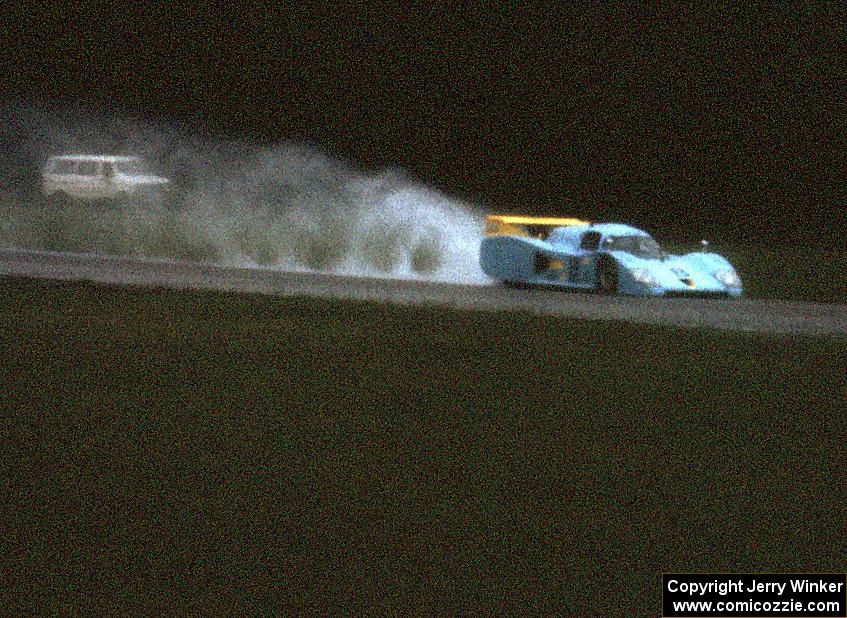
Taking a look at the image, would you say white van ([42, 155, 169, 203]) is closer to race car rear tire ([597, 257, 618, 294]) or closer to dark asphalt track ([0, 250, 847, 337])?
dark asphalt track ([0, 250, 847, 337])

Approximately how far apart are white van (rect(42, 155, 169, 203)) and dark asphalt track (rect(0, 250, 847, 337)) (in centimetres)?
1689

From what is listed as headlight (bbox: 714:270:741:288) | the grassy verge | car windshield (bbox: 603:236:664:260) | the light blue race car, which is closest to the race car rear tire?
the light blue race car

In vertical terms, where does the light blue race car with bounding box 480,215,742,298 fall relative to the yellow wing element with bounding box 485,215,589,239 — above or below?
below

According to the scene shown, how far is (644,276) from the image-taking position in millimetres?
20641

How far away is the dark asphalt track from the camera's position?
18.8 meters

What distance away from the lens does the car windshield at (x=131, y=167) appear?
1725 inches

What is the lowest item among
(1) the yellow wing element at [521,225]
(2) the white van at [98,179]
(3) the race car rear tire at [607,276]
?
(3) the race car rear tire at [607,276]

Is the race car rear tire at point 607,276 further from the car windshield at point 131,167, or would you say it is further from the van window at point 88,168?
the van window at point 88,168

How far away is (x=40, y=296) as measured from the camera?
68.1 ft

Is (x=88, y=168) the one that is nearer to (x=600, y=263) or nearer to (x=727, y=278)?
(x=600, y=263)

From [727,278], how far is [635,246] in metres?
1.40

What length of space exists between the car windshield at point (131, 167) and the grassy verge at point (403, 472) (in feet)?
93.4

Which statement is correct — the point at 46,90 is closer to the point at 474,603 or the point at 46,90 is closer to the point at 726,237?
the point at 726,237

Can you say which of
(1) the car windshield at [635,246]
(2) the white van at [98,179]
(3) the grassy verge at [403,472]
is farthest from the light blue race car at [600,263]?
(2) the white van at [98,179]
